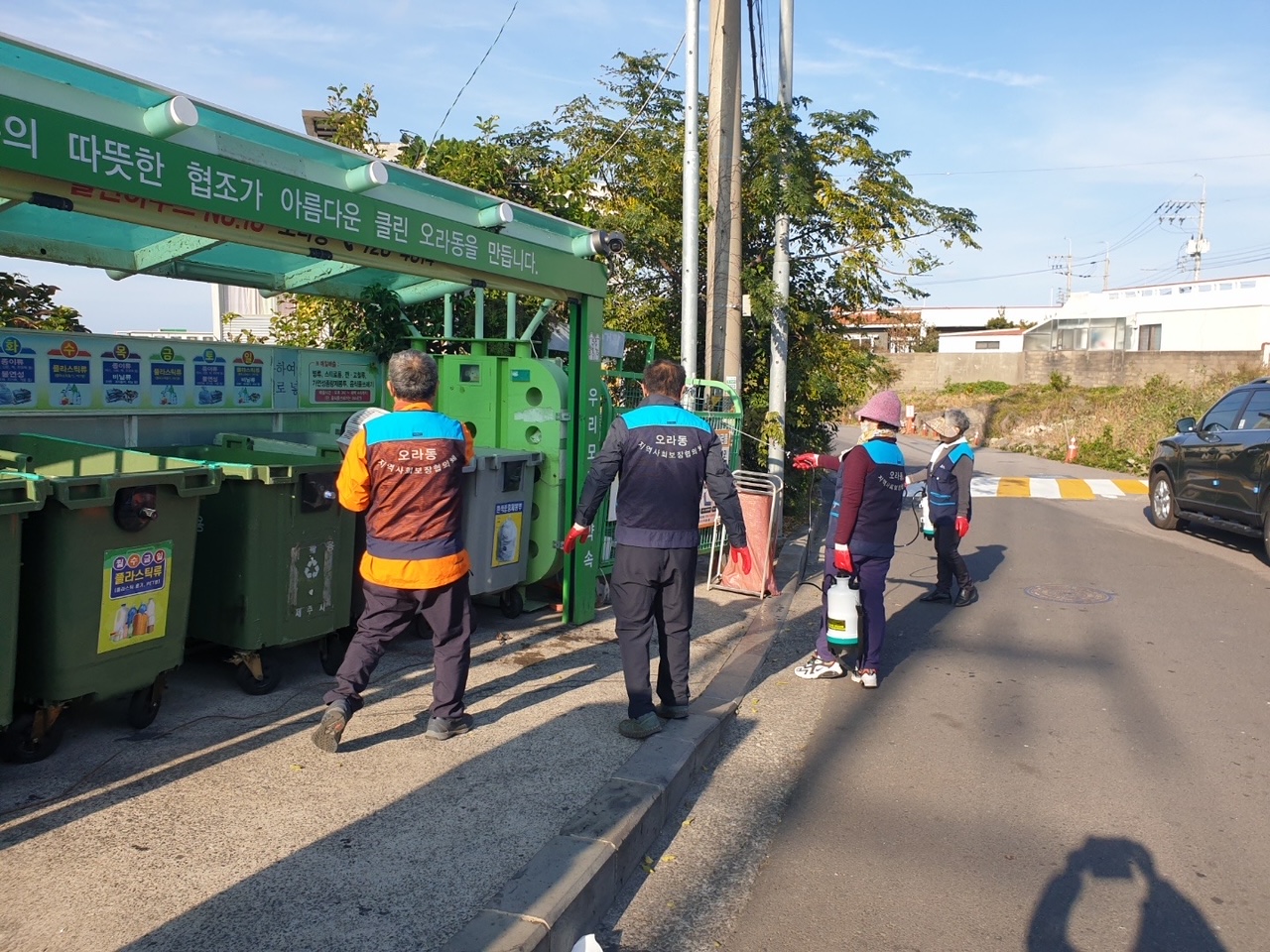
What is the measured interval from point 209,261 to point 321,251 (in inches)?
A: 80.0

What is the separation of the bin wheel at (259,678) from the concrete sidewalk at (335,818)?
62mm

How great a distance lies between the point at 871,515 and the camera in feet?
20.1

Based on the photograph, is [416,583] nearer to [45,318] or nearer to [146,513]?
[146,513]

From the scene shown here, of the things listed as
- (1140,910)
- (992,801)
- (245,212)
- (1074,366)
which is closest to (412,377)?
(245,212)

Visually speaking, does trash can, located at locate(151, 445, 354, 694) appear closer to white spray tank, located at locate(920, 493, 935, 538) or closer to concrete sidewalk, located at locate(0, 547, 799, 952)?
concrete sidewalk, located at locate(0, 547, 799, 952)

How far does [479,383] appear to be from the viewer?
7.40 m

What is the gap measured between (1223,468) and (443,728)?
32.8 feet

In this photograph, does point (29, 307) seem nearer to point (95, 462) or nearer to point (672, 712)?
point (95, 462)

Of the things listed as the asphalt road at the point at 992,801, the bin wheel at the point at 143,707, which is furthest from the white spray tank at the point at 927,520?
the bin wheel at the point at 143,707

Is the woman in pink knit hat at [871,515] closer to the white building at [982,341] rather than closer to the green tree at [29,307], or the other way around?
the green tree at [29,307]

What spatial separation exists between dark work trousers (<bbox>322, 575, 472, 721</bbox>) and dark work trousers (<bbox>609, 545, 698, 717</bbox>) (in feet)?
2.53

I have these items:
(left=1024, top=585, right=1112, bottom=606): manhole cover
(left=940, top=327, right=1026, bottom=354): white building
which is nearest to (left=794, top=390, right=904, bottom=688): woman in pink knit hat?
(left=1024, top=585, right=1112, bottom=606): manhole cover

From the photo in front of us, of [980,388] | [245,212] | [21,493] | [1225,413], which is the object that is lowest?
[21,493]

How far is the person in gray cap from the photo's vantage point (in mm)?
8508
